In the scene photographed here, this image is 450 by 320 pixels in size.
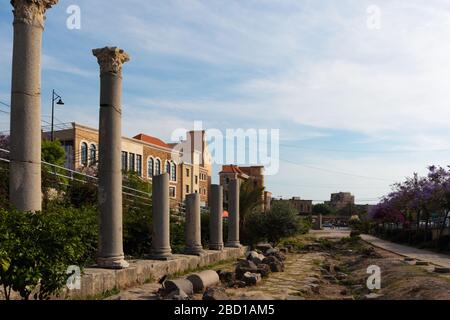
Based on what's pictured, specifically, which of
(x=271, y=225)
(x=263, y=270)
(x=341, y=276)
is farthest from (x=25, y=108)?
(x=271, y=225)

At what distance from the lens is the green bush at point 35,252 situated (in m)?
8.03

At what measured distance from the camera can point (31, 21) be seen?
410 inches

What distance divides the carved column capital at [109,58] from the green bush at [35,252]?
17.0 feet

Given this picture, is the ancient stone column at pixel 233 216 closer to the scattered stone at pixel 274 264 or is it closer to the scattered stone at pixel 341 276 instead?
the scattered stone at pixel 274 264

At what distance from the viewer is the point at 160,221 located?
16.6 meters

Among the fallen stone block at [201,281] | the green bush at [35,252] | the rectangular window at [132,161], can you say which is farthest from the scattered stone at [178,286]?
the rectangular window at [132,161]

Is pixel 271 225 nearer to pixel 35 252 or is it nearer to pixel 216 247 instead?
pixel 216 247

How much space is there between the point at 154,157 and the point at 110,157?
41863 millimetres

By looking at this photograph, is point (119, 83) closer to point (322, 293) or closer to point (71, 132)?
point (322, 293)

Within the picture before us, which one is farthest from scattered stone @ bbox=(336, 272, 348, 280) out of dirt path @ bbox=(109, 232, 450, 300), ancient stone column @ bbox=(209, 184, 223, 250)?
ancient stone column @ bbox=(209, 184, 223, 250)

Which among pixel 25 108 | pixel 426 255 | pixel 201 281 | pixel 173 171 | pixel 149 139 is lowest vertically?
pixel 426 255

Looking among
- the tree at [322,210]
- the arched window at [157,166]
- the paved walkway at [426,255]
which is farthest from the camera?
the tree at [322,210]

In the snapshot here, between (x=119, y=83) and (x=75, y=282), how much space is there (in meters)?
5.35
